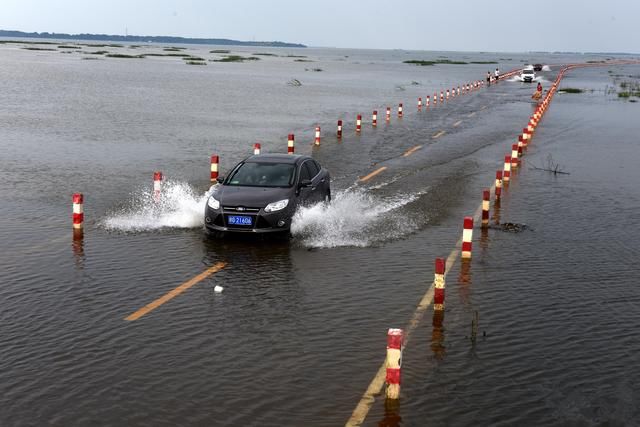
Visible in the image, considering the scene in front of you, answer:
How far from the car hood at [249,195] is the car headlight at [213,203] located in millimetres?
71

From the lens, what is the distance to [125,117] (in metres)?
40.3

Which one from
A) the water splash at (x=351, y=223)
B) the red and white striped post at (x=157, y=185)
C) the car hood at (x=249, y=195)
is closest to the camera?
the car hood at (x=249, y=195)

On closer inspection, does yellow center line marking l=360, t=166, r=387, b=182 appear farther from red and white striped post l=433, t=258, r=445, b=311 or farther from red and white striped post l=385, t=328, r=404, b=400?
red and white striped post l=385, t=328, r=404, b=400

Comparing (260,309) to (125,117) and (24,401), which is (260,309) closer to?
(24,401)

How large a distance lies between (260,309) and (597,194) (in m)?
13.7

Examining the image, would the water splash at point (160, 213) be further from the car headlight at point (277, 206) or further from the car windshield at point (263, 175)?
the car headlight at point (277, 206)

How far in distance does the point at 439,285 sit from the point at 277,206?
507cm

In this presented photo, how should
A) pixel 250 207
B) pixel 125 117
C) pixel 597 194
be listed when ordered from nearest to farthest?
1. pixel 250 207
2. pixel 597 194
3. pixel 125 117

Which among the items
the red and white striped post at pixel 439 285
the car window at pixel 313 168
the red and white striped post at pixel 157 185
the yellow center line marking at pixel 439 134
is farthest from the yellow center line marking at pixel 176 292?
the yellow center line marking at pixel 439 134

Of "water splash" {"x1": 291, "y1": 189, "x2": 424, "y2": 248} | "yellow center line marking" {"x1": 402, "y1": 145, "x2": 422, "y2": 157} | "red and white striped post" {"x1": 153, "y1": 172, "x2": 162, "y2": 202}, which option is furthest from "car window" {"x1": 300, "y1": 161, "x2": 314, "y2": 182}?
"yellow center line marking" {"x1": 402, "y1": 145, "x2": 422, "y2": 157}

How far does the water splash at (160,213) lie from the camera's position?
16.0m

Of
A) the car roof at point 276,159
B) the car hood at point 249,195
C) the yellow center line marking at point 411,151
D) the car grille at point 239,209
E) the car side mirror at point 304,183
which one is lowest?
the yellow center line marking at point 411,151

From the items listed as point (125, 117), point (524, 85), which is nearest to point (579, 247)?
point (125, 117)

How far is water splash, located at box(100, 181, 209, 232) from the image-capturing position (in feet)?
52.4
